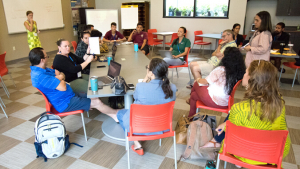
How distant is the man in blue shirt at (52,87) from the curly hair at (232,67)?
5.50 feet

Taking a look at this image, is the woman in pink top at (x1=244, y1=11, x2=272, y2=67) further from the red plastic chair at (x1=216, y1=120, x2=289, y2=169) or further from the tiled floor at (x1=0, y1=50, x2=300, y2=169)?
the red plastic chair at (x1=216, y1=120, x2=289, y2=169)

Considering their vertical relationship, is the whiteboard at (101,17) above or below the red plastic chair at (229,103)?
above

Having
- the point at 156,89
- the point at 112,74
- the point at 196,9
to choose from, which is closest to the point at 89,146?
the point at 112,74

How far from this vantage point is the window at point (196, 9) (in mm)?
7473

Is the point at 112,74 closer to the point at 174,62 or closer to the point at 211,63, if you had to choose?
the point at 174,62

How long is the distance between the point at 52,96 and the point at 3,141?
99 centimetres

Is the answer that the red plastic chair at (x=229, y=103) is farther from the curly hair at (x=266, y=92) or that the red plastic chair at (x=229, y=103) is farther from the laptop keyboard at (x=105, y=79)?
the laptop keyboard at (x=105, y=79)

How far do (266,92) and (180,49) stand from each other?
3.09 m

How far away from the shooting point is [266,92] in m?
1.56

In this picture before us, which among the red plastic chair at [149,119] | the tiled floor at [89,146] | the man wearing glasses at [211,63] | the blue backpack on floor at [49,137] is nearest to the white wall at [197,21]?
the man wearing glasses at [211,63]

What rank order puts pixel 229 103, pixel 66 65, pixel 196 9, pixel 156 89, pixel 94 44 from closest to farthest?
1. pixel 156 89
2. pixel 229 103
3. pixel 66 65
4. pixel 94 44
5. pixel 196 9

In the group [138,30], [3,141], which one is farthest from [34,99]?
[138,30]

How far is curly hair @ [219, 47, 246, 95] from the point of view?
7.79 feet

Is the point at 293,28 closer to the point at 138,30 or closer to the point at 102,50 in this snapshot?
the point at 138,30
